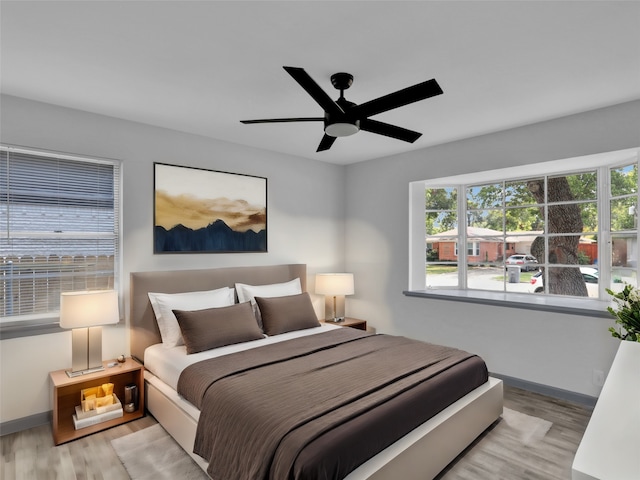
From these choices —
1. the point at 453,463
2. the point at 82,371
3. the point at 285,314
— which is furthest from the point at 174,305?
the point at 453,463

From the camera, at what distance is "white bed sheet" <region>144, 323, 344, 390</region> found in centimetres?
264

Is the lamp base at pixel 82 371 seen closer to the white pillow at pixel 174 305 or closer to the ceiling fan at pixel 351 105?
the white pillow at pixel 174 305

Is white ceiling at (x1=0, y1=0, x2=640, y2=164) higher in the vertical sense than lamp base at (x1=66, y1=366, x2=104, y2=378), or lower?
higher

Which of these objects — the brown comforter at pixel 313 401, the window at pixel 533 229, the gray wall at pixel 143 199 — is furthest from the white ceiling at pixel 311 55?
the brown comforter at pixel 313 401

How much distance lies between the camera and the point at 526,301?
3.50m

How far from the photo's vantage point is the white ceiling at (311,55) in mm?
1737

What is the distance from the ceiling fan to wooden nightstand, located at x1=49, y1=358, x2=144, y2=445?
85.2 inches

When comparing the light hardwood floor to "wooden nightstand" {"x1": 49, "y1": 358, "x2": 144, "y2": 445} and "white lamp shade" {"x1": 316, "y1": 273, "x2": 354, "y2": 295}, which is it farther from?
"white lamp shade" {"x1": 316, "y1": 273, "x2": 354, "y2": 295}

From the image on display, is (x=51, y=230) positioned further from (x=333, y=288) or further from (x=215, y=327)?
(x=333, y=288)

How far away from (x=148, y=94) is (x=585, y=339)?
4.07 metres

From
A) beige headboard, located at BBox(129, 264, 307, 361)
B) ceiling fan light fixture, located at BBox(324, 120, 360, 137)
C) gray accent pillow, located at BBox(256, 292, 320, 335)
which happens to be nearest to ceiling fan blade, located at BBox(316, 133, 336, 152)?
ceiling fan light fixture, located at BBox(324, 120, 360, 137)

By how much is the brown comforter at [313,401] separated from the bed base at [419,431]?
0.05 metres

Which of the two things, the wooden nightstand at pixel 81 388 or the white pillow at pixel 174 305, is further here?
the white pillow at pixel 174 305

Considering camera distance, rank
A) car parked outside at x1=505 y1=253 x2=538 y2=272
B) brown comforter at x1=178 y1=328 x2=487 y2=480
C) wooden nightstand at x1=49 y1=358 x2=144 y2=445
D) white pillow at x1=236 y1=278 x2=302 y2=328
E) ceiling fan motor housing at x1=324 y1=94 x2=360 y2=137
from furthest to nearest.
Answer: car parked outside at x1=505 y1=253 x2=538 y2=272
white pillow at x1=236 y1=278 x2=302 y2=328
wooden nightstand at x1=49 y1=358 x2=144 y2=445
ceiling fan motor housing at x1=324 y1=94 x2=360 y2=137
brown comforter at x1=178 y1=328 x2=487 y2=480
